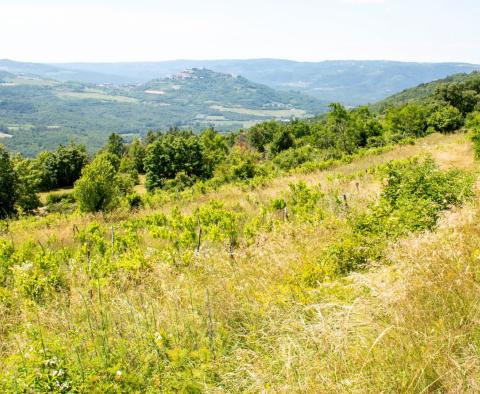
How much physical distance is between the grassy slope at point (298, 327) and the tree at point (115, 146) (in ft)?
296

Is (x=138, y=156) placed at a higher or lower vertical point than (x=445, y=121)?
lower

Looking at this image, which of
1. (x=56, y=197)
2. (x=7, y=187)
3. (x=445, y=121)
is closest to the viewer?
(x=445, y=121)

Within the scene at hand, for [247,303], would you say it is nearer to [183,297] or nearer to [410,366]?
[183,297]

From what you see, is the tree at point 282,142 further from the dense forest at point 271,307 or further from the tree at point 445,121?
the dense forest at point 271,307

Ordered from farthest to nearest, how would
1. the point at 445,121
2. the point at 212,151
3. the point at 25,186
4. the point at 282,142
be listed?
1. the point at 212,151
2. the point at 282,142
3. the point at 25,186
4. the point at 445,121

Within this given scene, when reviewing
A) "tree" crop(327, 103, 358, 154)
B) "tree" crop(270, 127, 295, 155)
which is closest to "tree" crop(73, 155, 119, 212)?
"tree" crop(327, 103, 358, 154)

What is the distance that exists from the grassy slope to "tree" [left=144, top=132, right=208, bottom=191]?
59432 mm

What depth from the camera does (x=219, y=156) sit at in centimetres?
7169

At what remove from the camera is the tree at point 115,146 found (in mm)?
91688

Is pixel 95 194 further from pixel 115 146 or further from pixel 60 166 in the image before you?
pixel 115 146

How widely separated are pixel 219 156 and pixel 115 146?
3274cm

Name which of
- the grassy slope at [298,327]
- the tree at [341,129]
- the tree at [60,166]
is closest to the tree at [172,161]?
the tree at [60,166]

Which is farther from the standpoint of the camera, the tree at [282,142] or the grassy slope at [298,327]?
the tree at [282,142]

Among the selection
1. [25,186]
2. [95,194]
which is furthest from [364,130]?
[25,186]
